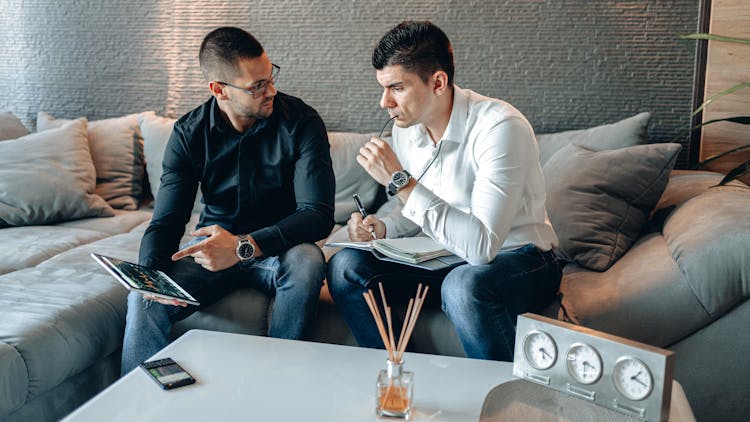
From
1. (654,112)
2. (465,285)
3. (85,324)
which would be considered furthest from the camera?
(654,112)

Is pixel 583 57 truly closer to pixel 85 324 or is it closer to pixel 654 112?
pixel 654 112

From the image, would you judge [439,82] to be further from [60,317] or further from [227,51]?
[60,317]

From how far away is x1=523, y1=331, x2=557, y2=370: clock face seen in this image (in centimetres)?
114

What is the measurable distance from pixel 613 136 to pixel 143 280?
1537 mm

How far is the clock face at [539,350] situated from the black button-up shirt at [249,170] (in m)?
0.85

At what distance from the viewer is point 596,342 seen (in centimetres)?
109

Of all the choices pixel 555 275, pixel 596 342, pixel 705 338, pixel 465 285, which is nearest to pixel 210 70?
pixel 465 285

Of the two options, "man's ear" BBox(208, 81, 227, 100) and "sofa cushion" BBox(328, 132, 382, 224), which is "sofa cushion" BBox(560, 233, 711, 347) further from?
"man's ear" BBox(208, 81, 227, 100)

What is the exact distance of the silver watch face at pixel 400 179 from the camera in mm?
1629

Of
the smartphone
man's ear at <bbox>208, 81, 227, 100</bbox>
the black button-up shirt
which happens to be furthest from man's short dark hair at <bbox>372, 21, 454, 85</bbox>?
the smartphone

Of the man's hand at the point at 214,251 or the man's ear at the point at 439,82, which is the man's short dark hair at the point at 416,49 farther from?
the man's hand at the point at 214,251

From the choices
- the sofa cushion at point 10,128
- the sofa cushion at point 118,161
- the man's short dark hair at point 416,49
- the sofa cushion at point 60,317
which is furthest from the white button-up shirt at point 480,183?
the sofa cushion at point 10,128

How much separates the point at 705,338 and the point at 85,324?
1.52 m

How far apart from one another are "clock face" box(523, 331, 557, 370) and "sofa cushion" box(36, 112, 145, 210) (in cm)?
205
